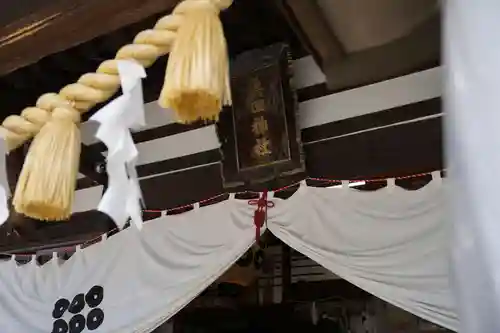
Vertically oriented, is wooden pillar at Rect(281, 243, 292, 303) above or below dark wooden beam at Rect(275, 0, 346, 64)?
below

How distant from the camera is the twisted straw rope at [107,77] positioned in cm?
143

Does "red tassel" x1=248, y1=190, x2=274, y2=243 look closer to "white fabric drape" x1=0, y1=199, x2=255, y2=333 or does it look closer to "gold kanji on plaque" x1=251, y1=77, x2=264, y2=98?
"white fabric drape" x1=0, y1=199, x2=255, y2=333

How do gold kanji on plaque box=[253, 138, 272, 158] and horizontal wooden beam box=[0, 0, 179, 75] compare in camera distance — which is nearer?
horizontal wooden beam box=[0, 0, 179, 75]

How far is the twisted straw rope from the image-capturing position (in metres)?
1.43

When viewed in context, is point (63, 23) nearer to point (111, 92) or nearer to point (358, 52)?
point (111, 92)

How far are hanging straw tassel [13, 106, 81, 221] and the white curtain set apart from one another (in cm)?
128

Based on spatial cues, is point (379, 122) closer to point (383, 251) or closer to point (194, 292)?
point (383, 251)

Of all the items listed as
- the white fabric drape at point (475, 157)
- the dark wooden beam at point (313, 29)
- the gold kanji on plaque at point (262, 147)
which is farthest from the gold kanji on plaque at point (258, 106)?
the white fabric drape at point (475, 157)

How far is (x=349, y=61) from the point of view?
2568mm

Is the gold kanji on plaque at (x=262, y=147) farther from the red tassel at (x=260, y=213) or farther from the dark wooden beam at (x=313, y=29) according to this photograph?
the dark wooden beam at (x=313, y=29)

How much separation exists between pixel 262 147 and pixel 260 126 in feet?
0.36

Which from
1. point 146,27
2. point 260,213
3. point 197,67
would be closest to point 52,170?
point 197,67

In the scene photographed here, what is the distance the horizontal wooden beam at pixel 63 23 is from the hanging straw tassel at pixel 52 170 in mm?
349

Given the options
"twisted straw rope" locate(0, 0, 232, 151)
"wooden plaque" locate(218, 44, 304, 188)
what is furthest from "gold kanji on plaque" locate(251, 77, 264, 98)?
"twisted straw rope" locate(0, 0, 232, 151)
